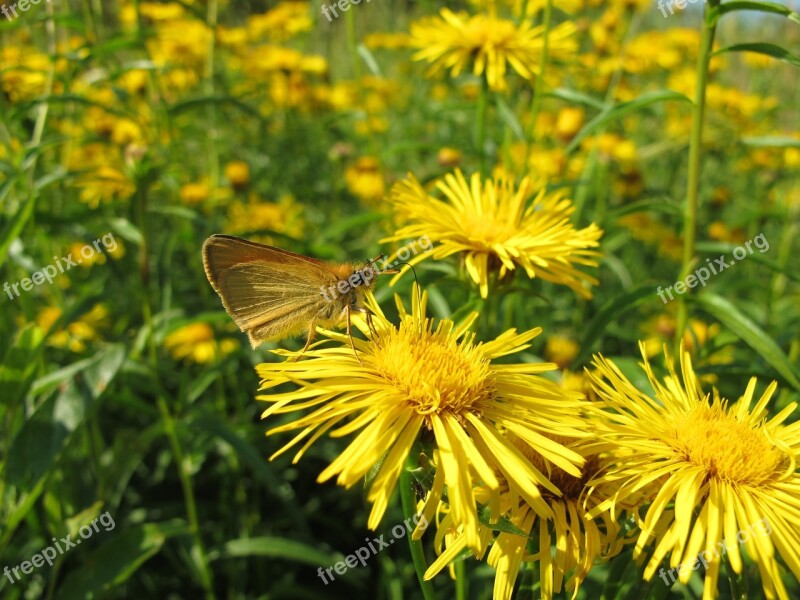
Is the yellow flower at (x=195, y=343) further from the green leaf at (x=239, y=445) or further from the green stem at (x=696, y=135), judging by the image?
the green stem at (x=696, y=135)

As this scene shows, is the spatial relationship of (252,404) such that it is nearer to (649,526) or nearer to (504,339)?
(504,339)

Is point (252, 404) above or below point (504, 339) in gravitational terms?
below

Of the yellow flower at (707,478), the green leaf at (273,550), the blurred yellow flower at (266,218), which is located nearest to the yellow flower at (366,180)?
the blurred yellow flower at (266,218)

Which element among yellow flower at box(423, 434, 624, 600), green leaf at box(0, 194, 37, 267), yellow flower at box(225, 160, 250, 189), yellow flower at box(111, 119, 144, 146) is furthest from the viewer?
yellow flower at box(225, 160, 250, 189)

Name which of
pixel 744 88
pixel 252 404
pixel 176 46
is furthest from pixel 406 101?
pixel 744 88

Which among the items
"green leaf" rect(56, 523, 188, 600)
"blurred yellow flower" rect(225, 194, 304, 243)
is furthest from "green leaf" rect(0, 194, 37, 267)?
"blurred yellow flower" rect(225, 194, 304, 243)

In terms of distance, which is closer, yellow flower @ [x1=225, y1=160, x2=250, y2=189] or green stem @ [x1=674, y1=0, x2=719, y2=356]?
green stem @ [x1=674, y1=0, x2=719, y2=356]

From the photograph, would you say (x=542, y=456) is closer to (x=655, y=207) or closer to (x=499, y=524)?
(x=499, y=524)

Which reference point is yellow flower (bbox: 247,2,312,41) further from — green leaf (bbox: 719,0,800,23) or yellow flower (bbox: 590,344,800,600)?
yellow flower (bbox: 590,344,800,600)
